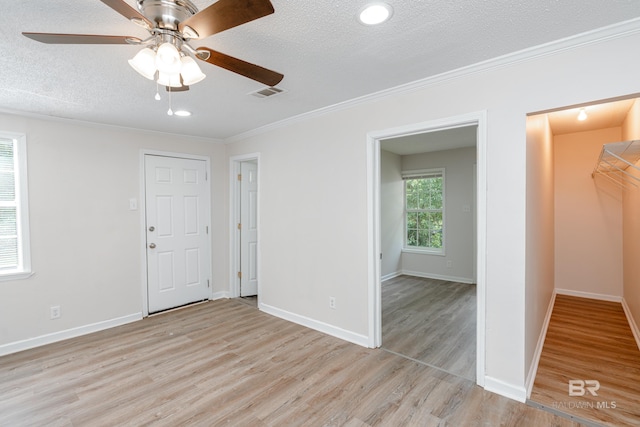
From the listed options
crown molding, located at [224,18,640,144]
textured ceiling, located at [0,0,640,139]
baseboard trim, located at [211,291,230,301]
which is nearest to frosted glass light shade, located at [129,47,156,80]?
A: textured ceiling, located at [0,0,640,139]

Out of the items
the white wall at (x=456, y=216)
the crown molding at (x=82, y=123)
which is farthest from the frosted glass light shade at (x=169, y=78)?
the white wall at (x=456, y=216)

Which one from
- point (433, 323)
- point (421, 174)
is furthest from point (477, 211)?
point (421, 174)

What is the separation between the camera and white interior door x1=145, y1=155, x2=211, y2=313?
3.99m

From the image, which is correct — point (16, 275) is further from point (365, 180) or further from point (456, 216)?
point (456, 216)

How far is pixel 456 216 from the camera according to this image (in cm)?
562

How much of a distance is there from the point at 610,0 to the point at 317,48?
1.52 meters

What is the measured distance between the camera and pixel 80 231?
3.47 m

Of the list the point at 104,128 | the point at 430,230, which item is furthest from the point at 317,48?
the point at 430,230

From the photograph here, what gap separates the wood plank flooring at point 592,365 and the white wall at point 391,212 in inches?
103

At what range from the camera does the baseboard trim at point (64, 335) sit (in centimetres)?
302

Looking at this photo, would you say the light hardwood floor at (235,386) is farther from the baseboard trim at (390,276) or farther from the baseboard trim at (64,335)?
the baseboard trim at (390,276)

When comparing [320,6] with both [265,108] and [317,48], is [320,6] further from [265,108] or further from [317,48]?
[265,108]

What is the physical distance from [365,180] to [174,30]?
2002 mm

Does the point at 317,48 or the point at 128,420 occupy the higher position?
the point at 317,48
